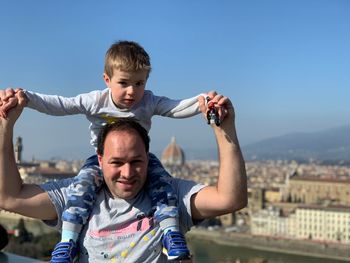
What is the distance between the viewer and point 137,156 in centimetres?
84

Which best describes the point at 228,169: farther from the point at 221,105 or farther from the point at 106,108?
the point at 106,108

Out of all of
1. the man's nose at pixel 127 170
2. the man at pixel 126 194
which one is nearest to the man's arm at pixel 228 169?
the man at pixel 126 194

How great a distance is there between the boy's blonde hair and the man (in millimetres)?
84

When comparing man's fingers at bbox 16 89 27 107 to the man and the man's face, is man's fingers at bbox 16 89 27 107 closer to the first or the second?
the man

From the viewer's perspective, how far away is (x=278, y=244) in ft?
54.0

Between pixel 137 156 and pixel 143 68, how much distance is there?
0.13m

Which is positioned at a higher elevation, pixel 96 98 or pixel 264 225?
pixel 96 98

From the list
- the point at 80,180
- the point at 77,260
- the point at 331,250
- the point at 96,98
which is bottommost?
the point at 331,250

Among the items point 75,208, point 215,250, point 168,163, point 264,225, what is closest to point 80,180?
point 75,208

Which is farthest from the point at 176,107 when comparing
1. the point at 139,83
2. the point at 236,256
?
the point at 236,256

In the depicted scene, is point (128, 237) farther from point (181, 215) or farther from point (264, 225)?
point (264, 225)

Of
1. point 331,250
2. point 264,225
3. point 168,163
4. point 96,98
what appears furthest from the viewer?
point 168,163

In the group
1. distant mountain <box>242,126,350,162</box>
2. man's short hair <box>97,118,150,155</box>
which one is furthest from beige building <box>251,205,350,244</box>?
distant mountain <box>242,126,350,162</box>

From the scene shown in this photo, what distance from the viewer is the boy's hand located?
33.7 inches
